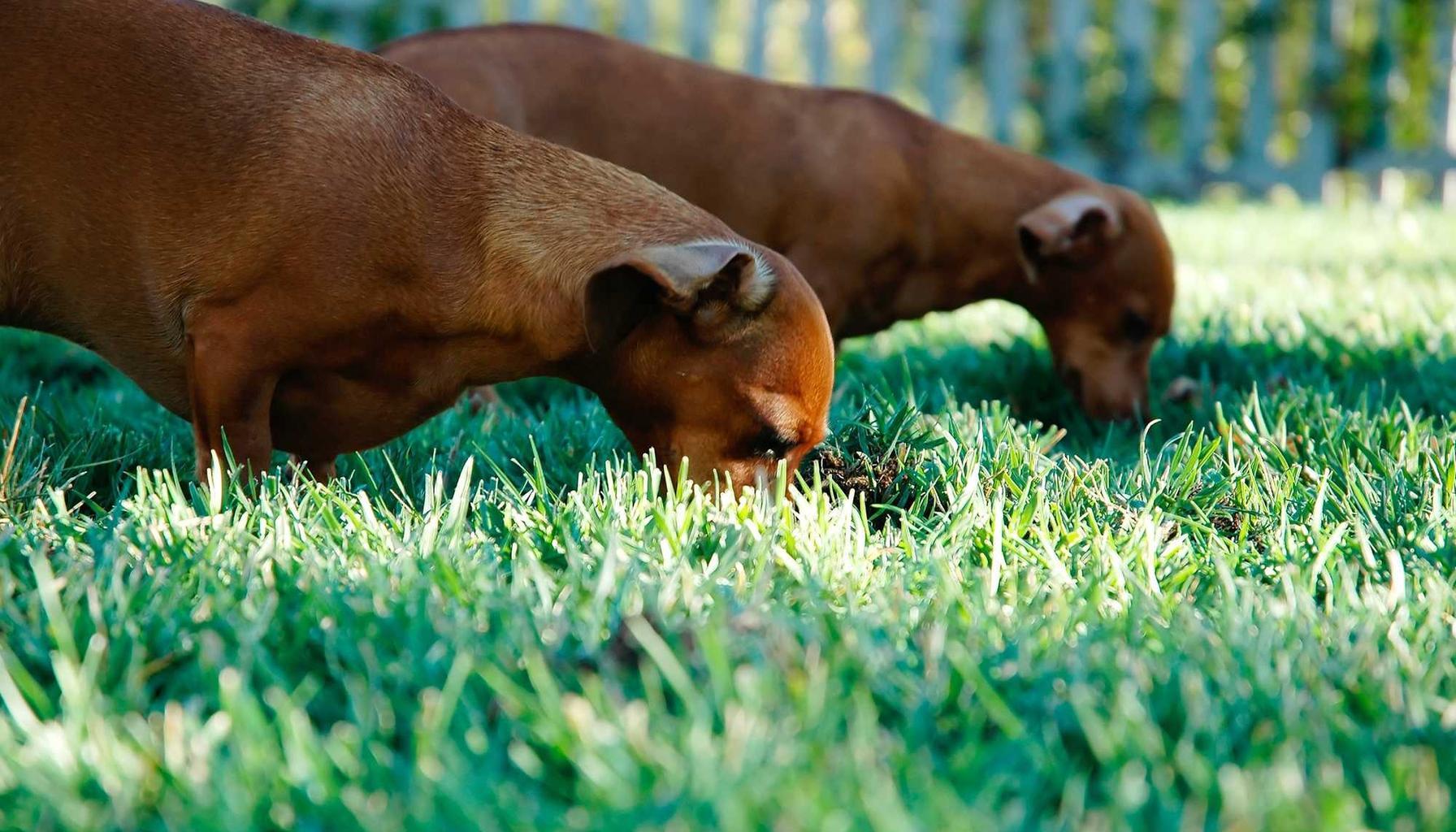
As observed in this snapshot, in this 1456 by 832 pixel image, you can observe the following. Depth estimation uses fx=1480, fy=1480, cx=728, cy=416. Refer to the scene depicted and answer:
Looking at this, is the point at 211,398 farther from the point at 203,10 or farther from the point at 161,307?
the point at 203,10

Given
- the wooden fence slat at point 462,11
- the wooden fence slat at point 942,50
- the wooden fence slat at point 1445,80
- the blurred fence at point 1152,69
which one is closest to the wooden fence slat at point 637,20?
the blurred fence at point 1152,69

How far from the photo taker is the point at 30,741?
Answer: 60.0 inches

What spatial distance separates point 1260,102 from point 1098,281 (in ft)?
22.6

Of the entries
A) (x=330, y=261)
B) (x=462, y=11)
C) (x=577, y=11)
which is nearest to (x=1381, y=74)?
(x=577, y=11)

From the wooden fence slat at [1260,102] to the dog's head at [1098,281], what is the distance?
6.62 metres

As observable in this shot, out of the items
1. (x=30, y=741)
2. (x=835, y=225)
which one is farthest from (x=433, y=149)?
(x=835, y=225)

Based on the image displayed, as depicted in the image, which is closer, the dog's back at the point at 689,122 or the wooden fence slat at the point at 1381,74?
the dog's back at the point at 689,122

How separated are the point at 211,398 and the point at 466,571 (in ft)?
2.71

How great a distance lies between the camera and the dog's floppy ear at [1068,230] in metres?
4.55

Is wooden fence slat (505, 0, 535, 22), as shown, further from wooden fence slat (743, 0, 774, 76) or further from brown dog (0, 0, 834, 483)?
brown dog (0, 0, 834, 483)

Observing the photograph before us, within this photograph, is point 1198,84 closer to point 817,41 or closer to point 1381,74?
point 1381,74

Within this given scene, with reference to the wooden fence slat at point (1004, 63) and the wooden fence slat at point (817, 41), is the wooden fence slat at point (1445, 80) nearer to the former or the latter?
the wooden fence slat at point (1004, 63)

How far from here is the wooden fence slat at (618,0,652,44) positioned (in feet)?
34.8

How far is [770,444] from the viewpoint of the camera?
112 inches
